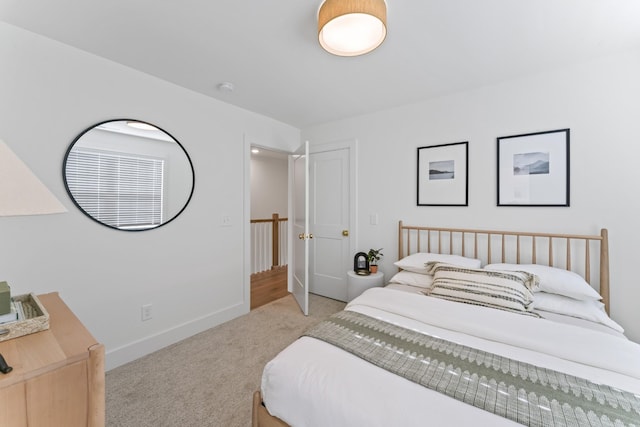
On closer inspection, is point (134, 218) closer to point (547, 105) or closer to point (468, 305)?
point (468, 305)

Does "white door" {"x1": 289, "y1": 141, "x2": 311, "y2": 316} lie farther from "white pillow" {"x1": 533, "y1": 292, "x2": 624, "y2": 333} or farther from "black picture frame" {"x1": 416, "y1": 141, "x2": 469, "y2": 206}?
"white pillow" {"x1": 533, "y1": 292, "x2": 624, "y2": 333}

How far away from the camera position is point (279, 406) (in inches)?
43.2

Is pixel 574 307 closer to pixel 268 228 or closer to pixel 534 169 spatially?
pixel 534 169

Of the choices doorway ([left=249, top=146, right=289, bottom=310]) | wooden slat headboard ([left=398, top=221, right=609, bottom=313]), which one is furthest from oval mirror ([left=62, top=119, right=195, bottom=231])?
wooden slat headboard ([left=398, top=221, right=609, bottom=313])

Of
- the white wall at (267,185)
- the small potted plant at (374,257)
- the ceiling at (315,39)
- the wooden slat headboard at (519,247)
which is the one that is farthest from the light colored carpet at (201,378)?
the white wall at (267,185)

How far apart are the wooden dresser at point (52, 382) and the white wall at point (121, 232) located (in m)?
1.07

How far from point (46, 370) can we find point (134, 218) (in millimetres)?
1559

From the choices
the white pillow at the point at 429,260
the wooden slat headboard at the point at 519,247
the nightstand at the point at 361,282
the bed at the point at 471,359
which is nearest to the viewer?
the bed at the point at 471,359

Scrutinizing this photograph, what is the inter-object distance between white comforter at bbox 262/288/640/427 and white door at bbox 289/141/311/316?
5.13 feet

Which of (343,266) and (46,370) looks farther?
(343,266)

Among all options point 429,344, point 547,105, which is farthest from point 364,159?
point 429,344

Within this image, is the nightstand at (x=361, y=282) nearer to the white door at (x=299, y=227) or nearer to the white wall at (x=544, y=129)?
the white wall at (x=544, y=129)

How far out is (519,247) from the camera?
2244mm

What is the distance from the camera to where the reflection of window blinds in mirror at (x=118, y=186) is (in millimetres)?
1855
